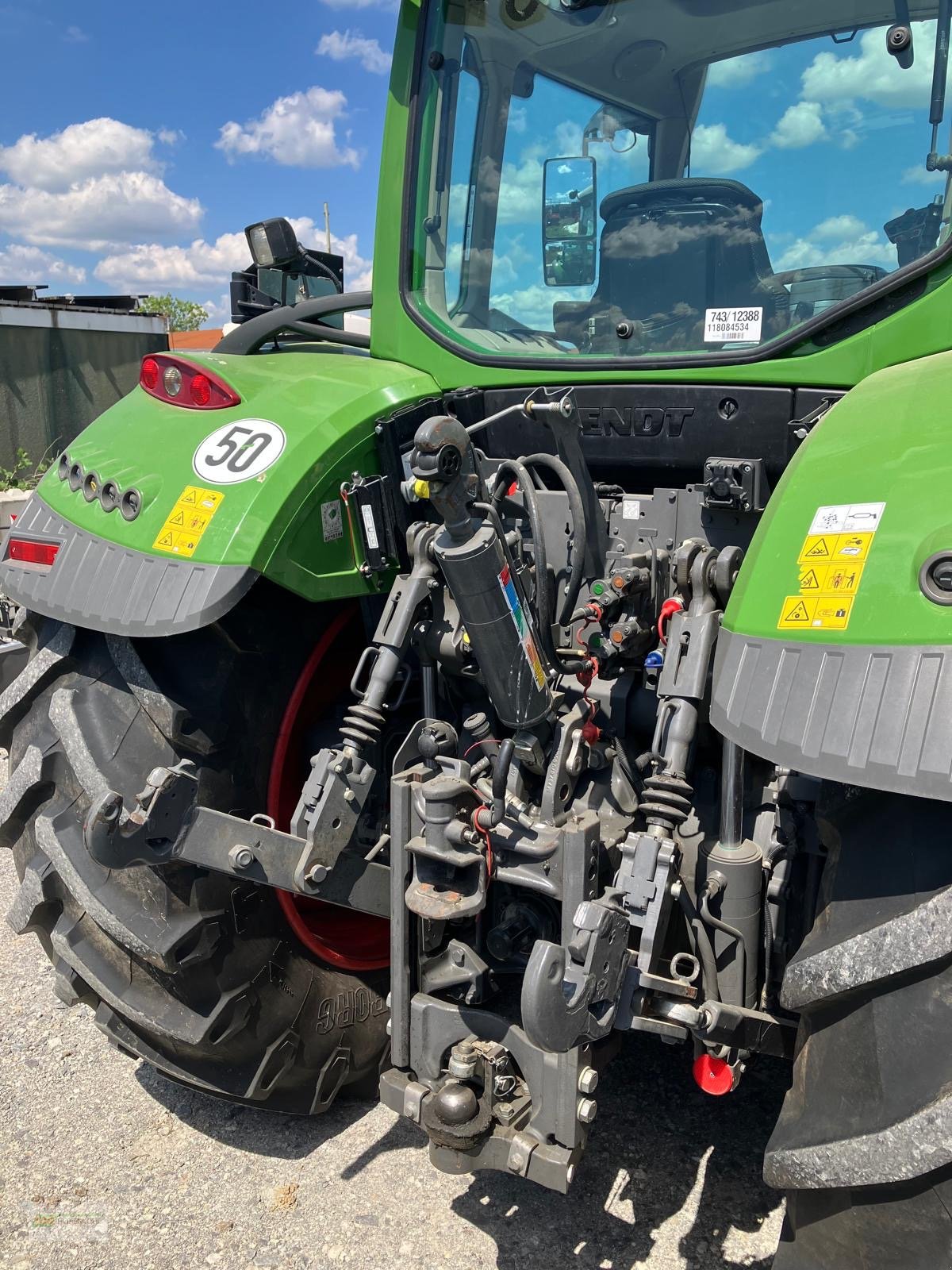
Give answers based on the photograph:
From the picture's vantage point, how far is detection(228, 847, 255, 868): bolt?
1.88 m

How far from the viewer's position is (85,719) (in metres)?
2.05

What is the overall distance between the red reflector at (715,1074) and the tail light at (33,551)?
1592 mm

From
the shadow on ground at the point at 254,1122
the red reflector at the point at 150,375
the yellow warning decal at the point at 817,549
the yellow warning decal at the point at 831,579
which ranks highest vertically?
the red reflector at the point at 150,375

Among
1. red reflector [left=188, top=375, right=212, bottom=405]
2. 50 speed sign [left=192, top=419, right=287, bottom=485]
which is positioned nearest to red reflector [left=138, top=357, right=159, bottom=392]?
red reflector [left=188, top=375, right=212, bottom=405]

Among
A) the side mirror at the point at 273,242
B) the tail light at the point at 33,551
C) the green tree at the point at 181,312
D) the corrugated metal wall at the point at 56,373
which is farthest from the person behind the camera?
the green tree at the point at 181,312

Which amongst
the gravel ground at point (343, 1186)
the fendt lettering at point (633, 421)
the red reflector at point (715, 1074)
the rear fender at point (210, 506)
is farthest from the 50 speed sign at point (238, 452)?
the gravel ground at point (343, 1186)

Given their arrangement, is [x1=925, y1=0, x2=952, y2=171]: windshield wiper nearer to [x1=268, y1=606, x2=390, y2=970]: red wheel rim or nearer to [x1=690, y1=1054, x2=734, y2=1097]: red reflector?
[x1=268, y1=606, x2=390, y2=970]: red wheel rim

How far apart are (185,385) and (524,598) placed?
0.94m

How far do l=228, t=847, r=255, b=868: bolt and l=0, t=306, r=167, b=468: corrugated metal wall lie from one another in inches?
479

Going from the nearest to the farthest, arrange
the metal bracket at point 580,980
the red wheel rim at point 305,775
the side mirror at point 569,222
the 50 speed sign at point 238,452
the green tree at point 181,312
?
the metal bracket at point 580,980
the 50 speed sign at point 238,452
the red wheel rim at point 305,775
the side mirror at point 569,222
the green tree at point 181,312

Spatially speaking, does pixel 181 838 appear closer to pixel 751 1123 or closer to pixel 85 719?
pixel 85 719

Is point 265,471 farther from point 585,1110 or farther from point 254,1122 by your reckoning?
point 254,1122

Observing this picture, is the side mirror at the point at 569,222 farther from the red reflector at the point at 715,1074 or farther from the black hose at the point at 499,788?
the red reflector at the point at 715,1074

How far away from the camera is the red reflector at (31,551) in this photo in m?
2.17
